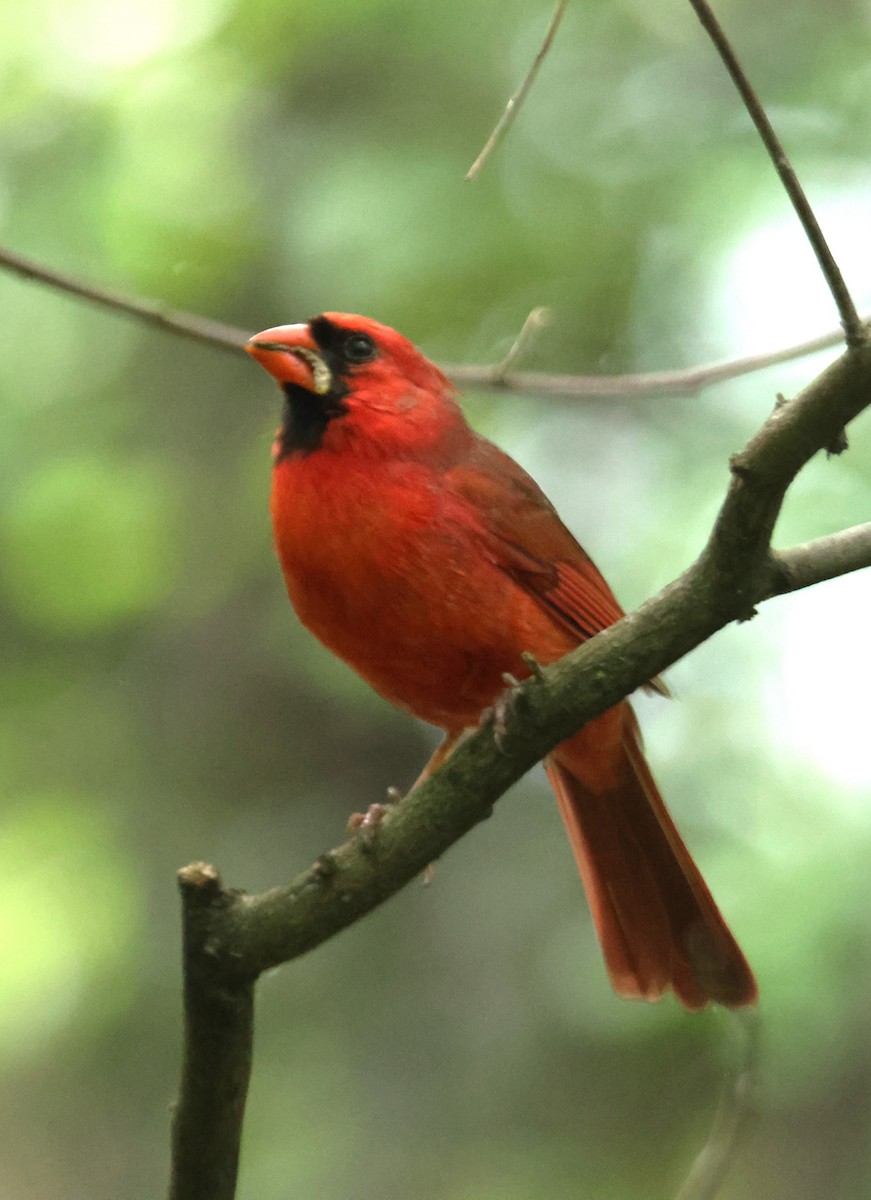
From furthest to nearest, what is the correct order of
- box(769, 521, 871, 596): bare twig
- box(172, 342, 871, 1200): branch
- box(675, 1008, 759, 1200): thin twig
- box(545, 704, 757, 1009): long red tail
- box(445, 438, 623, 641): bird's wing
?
box(545, 704, 757, 1009): long red tail → box(445, 438, 623, 641): bird's wing → box(675, 1008, 759, 1200): thin twig → box(769, 521, 871, 596): bare twig → box(172, 342, 871, 1200): branch

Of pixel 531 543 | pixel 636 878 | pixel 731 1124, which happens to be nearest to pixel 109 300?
pixel 531 543

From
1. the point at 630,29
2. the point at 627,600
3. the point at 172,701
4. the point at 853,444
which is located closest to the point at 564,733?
the point at 627,600

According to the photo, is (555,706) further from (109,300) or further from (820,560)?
(109,300)

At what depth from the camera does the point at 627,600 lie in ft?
12.4

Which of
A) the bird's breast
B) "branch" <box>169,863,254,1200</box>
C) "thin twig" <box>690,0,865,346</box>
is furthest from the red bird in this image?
"thin twig" <box>690,0,865,346</box>

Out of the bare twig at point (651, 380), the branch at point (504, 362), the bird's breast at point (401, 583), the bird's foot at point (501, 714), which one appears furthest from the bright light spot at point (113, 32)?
the bird's foot at point (501, 714)

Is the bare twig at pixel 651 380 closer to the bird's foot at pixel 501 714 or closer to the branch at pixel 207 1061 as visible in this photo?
the bird's foot at pixel 501 714

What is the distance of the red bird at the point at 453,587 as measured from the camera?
2473 mm

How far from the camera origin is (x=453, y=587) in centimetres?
248

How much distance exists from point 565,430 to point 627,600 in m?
0.72

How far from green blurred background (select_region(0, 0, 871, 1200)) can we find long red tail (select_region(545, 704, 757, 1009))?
1.09 ft

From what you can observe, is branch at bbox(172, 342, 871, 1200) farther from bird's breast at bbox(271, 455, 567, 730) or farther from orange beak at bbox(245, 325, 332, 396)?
orange beak at bbox(245, 325, 332, 396)

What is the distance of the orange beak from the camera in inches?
109

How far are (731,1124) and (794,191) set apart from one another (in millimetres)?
1290
